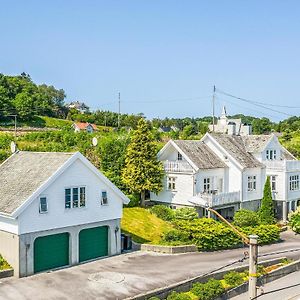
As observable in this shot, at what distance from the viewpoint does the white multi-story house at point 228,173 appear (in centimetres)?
4344

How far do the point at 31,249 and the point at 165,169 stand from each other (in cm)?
1881

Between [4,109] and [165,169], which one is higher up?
[4,109]

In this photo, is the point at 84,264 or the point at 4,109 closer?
the point at 84,264

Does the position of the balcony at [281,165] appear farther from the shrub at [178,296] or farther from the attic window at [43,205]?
the attic window at [43,205]

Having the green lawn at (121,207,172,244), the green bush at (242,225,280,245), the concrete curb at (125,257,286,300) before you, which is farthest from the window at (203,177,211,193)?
the concrete curb at (125,257,286,300)

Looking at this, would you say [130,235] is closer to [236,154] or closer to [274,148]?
[236,154]

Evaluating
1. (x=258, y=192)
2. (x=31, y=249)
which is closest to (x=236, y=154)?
(x=258, y=192)

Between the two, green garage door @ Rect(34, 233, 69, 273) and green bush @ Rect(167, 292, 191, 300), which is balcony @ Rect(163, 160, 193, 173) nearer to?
green garage door @ Rect(34, 233, 69, 273)

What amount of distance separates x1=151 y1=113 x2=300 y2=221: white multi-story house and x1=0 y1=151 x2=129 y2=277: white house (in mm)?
10518

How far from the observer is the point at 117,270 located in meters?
29.3

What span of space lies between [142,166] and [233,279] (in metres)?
16.4

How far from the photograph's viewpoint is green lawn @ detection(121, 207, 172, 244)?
36938 millimetres

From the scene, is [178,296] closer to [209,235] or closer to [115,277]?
[115,277]

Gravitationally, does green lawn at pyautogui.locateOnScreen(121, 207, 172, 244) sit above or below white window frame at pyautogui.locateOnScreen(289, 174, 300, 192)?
below
